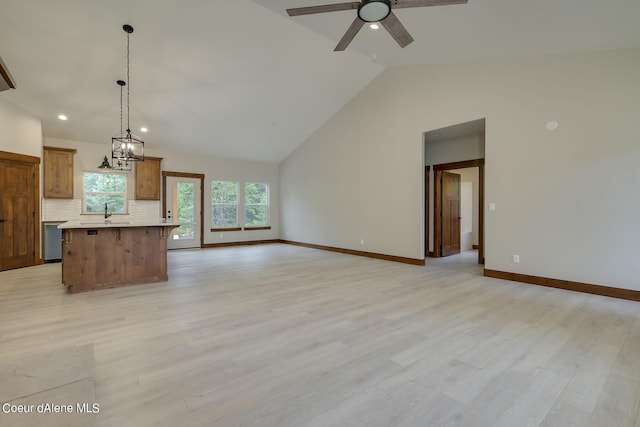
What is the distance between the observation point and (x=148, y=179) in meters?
7.79

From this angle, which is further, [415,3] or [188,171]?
[188,171]

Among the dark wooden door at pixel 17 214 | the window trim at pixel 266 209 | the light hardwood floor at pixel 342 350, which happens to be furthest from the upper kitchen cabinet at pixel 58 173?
the window trim at pixel 266 209

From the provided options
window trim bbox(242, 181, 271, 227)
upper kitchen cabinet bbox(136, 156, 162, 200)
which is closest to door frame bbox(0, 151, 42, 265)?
upper kitchen cabinet bbox(136, 156, 162, 200)

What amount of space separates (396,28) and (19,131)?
287 inches

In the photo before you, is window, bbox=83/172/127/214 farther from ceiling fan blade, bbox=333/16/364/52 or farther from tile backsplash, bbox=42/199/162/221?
ceiling fan blade, bbox=333/16/364/52

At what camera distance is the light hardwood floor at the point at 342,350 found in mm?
1709

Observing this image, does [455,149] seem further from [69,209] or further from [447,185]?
[69,209]

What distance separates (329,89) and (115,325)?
590 centimetres

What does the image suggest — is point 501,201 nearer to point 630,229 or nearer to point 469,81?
point 630,229

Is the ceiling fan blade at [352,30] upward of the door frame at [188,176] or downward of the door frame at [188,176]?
upward

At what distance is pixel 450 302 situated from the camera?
3.66 m

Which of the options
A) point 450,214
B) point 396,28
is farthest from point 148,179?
point 450,214

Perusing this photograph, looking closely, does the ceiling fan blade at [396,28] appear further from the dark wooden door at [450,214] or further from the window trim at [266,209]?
the window trim at [266,209]

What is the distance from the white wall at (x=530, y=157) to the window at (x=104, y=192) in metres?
6.06
